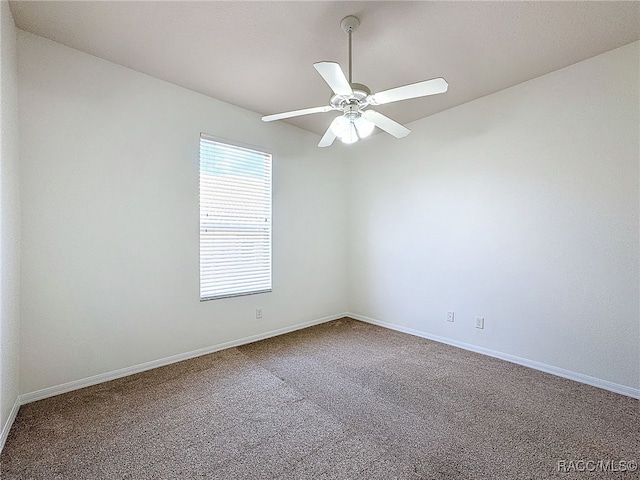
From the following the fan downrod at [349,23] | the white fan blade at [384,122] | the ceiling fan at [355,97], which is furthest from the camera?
the white fan blade at [384,122]

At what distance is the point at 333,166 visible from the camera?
178 inches

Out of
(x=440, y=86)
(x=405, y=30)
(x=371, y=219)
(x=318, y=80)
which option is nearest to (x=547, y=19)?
(x=405, y=30)

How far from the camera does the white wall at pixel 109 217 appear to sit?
2.27 meters

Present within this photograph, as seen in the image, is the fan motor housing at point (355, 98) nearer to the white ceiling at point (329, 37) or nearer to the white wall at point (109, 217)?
the white ceiling at point (329, 37)

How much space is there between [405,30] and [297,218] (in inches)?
95.6

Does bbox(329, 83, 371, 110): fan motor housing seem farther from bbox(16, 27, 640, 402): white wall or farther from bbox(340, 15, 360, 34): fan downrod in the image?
bbox(16, 27, 640, 402): white wall

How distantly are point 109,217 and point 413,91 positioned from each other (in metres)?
2.60

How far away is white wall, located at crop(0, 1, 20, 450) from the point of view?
5.96ft

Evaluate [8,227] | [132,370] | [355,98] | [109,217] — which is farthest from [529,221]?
[8,227]

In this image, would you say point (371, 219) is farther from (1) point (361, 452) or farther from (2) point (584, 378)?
(1) point (361, 452)

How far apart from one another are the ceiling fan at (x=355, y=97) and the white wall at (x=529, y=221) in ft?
4.70

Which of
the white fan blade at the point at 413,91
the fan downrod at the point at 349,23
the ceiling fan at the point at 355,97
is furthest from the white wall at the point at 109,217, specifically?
the white fan blade at the point at 413,91

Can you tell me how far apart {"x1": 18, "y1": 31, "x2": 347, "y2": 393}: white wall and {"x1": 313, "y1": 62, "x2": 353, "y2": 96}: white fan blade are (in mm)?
1879

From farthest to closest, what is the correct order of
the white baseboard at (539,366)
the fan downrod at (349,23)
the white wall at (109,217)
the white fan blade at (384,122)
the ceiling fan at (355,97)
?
the white baseboard at (539,366) < the white wall at (109,217) < the white fan blade at (384,122) < the fan downrod at (349,23) < the ceiling fan at (355,97)
